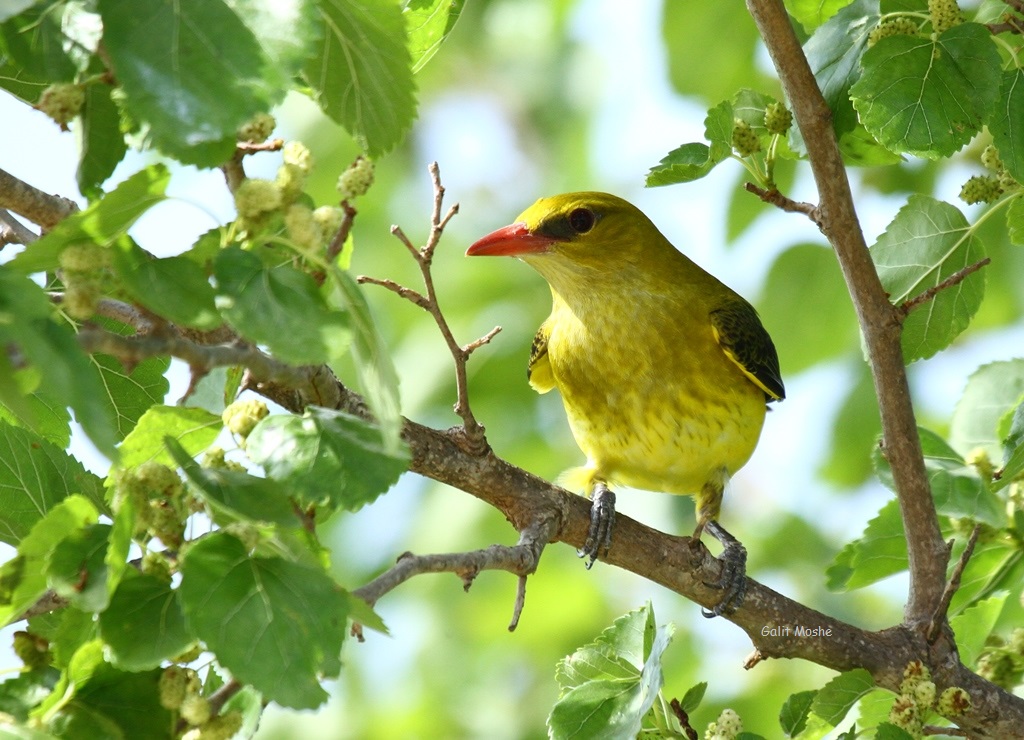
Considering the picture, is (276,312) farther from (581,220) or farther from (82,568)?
(581,220)

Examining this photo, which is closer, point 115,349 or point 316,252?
point 115,349

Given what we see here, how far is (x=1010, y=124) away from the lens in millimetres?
2561

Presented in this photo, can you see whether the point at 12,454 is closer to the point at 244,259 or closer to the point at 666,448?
the point at 244,259

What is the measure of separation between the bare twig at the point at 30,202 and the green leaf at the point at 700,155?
1.29m

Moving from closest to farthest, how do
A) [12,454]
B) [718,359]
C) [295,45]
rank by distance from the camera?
[295,45], [12,454], [718,359]

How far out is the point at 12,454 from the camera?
2.17 meters

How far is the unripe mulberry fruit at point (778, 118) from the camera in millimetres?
2795

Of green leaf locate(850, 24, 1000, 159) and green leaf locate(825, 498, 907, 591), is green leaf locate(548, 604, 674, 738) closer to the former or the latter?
green leaf locate(825, 498, 907, 591)

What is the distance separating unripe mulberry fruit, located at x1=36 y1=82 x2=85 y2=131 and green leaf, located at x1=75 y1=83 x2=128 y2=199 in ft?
0.06

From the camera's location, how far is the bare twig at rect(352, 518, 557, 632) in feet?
5.86

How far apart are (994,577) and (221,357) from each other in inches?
93.8

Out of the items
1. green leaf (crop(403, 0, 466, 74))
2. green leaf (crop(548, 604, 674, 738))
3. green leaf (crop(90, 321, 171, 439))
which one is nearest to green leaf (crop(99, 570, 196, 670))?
green leaf (crop(90, 321, 171, 439))

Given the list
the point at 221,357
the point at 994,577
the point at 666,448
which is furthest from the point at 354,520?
the point at 221,357

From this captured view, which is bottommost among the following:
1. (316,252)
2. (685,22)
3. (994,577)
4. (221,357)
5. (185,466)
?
(185,466)
